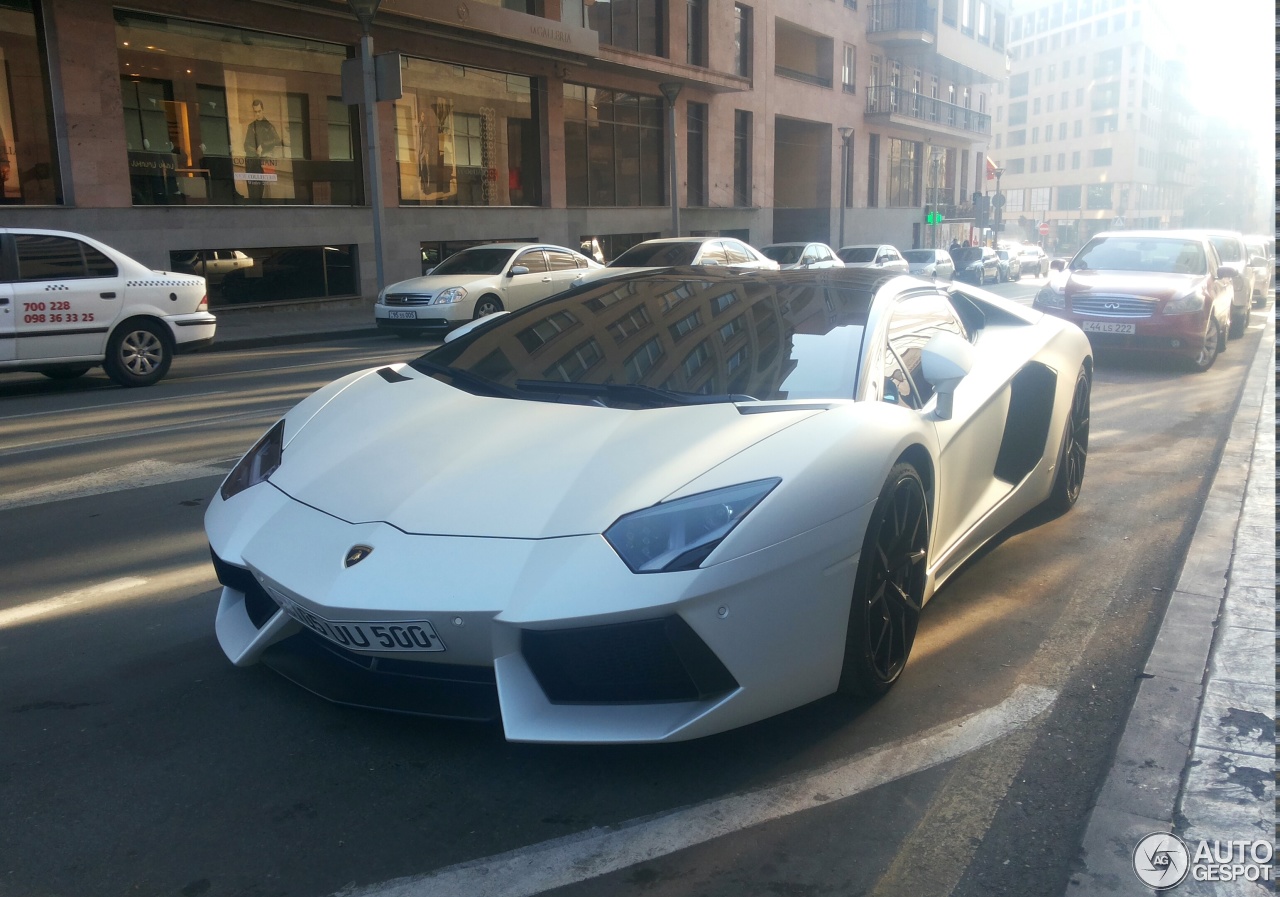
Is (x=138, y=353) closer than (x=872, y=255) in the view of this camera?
Yes

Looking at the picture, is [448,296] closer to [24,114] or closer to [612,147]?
[24,114]

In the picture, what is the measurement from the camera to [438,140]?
23.9 m

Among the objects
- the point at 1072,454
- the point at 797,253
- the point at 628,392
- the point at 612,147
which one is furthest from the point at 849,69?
the point at 628,392

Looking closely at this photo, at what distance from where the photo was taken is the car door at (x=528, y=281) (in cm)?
1655

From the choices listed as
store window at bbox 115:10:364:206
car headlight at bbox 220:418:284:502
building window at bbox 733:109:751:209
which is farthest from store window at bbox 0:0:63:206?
building window at bbox 733:109:751:209

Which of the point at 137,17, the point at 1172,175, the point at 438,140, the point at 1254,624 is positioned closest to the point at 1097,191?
the point at 1172,175

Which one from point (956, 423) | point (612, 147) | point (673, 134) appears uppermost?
point (673, 134)

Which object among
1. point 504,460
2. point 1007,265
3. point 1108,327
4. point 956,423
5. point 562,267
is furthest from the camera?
point 1007,265

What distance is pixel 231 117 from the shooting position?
19750mm

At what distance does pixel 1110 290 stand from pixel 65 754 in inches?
456

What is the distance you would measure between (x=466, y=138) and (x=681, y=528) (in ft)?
77.4

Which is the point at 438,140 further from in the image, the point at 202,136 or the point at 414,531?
the point at 414,531

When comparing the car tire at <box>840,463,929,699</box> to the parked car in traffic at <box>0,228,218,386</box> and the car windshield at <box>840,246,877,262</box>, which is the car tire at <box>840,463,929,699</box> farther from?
the car windshield at <box>840,246,877,262</box>

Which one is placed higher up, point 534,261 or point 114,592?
point 534,261
